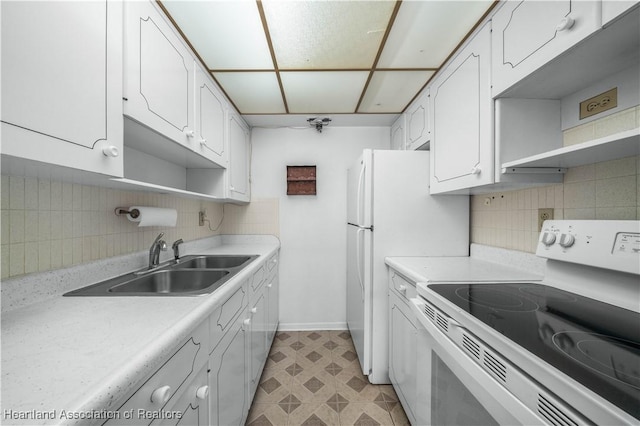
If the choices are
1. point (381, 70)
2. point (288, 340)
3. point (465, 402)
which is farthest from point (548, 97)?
point (288, 340)

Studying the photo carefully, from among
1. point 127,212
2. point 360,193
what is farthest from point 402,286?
point 127,212

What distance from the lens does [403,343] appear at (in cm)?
146

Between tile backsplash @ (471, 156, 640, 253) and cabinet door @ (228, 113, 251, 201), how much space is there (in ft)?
6.28

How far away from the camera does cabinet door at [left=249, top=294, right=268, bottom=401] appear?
4.86 ft

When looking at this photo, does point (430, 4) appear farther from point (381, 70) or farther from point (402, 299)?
point (402, 299)

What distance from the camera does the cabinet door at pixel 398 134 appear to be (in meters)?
2.27

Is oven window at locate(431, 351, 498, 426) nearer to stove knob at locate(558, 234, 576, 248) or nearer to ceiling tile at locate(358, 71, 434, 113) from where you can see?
stove knob at locate(558, 234, 576, 248)

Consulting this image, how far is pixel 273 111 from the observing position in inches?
88.6

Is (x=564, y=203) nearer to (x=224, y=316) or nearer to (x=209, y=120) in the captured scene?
(x=224, y=316)

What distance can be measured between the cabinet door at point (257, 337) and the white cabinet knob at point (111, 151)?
1.02 m

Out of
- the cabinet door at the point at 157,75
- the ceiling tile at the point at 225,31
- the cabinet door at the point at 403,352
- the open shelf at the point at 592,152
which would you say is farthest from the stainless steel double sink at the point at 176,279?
the open shelf at the point at 592,152

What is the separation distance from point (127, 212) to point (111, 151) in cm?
58

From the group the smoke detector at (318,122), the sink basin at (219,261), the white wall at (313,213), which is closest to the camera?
the sink basin at (219,261)

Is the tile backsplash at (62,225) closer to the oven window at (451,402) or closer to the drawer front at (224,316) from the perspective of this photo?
the drawer front at (224,316)
